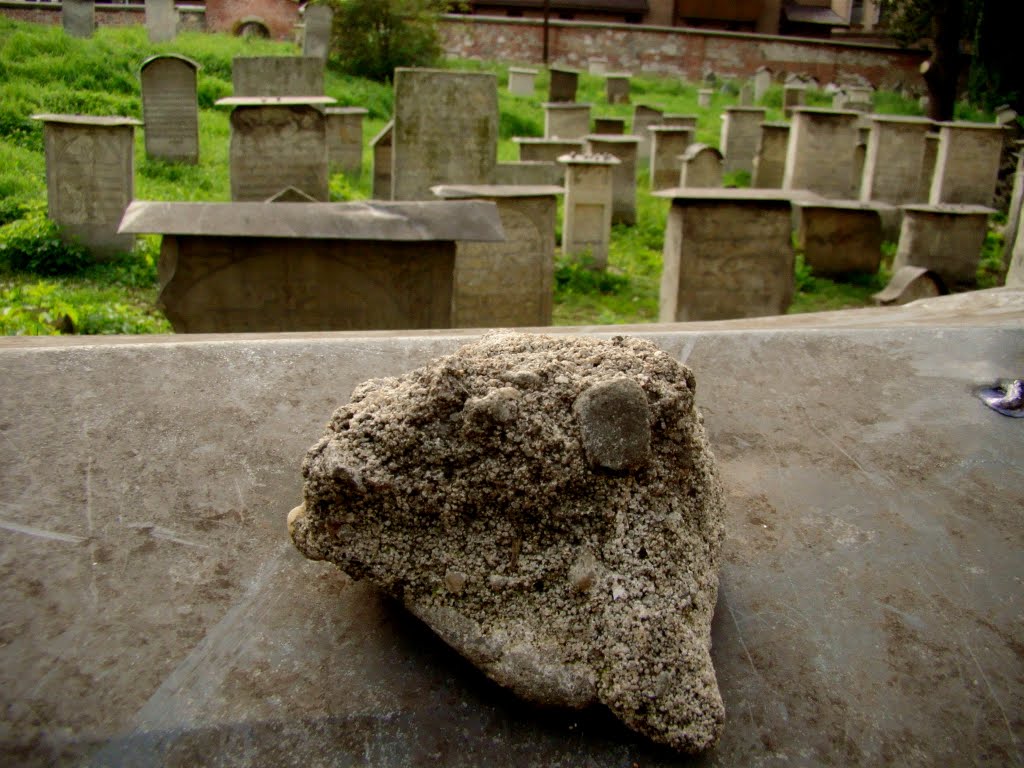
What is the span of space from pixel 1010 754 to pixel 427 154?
329 inches

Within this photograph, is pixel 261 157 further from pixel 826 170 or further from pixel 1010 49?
pixel 1010 49

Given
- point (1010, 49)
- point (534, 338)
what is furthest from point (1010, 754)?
point (1010, 49)

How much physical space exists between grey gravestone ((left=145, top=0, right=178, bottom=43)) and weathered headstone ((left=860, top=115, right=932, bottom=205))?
13961 mm

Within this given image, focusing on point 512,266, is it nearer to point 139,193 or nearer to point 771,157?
point 139,193

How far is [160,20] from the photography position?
60.7 ft

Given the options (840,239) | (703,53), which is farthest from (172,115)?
(703,53)

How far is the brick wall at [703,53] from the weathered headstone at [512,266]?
20931 millimetres

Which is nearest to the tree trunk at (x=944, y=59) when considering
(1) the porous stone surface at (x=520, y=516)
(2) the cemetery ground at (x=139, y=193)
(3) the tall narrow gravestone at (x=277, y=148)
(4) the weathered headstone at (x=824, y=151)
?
(2) the cemetery ground at (x=139, y=193)

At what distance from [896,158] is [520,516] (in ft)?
39.6

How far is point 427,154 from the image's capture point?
8953 mm

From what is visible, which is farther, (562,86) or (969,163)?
(562,86)

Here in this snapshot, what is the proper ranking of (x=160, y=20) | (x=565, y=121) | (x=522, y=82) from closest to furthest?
(x=565, y=121), (x=160, y=20), (x=522, y=82)

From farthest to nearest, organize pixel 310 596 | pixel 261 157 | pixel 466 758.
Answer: pixel 261 157
pixel 310 596
pixel 466 758

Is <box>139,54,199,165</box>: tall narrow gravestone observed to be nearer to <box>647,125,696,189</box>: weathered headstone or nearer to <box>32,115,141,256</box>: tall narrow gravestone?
<box>32,115,141,256</box>: tall narrow gravestone
